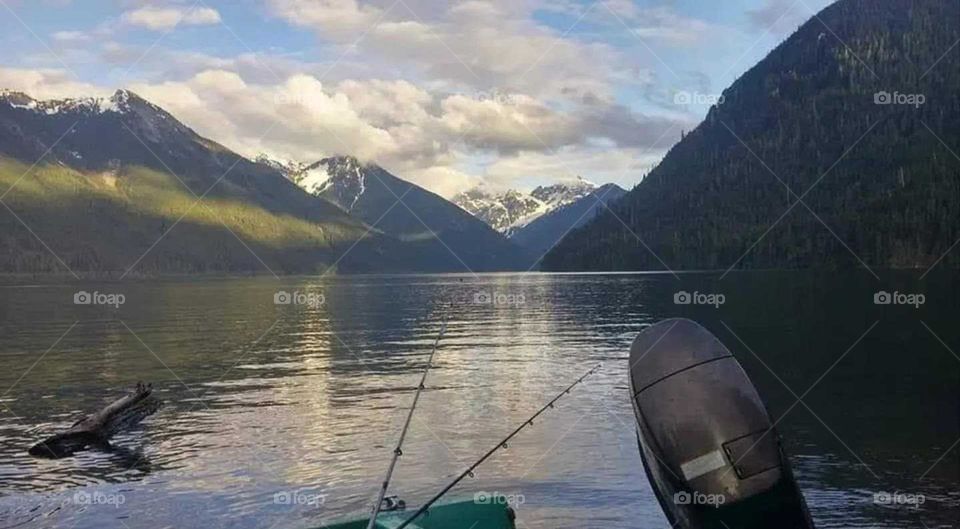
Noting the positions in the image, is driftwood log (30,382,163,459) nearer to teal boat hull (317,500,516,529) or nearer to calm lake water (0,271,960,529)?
calm lake water (0,271,960,529)

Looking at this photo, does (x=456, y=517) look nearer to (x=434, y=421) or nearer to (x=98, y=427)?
(x=434, y=421)

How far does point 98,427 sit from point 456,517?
2103cm

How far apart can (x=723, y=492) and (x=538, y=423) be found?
20074 millimetres

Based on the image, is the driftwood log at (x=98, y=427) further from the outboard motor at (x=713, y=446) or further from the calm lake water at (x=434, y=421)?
the outboard motor at (x=713, y=446)

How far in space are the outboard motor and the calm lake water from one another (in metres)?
6.04

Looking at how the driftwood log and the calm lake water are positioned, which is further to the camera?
the driftwood log

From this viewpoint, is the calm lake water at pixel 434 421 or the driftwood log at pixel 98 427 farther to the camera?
the driftwood log at pixel 98 427

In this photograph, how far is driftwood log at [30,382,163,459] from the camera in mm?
31281

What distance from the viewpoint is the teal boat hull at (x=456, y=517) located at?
17.1m

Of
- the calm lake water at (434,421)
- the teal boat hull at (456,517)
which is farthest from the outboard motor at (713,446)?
the calm lake water at (434,421)

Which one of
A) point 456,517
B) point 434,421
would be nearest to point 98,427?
point 434,421

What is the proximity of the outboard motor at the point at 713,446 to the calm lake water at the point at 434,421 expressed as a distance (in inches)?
238

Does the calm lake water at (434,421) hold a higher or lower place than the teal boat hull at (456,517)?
lower

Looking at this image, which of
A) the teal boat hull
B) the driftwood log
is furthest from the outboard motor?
the driftwood log
